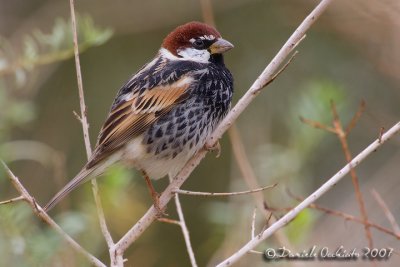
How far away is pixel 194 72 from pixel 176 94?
178 mm

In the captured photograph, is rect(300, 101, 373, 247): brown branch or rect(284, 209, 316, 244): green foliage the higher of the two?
rect(300, 101, 373, 247): brown branch

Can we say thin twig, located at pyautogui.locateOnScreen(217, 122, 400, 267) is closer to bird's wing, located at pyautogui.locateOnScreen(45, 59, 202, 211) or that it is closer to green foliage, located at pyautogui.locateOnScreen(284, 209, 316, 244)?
green foliage, located at pyautogui.locateOnScreen(284, 209, 316, 244)

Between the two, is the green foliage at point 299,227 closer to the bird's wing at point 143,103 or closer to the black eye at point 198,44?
the bird's wing at point 143,103

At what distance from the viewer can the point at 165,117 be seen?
441 cm

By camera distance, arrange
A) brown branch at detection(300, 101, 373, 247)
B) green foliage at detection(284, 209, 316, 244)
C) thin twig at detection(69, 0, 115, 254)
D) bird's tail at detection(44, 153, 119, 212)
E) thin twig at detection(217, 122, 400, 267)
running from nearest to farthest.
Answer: thin twig at detection(217, 122, 400, 267) → thin twig at detection(69, 0, 115, 254) → brown branch at detection(300, 101, 373, 247) → bird's tail at detection(44, 153, 119, 212) → green foliage at detection(284, 209, 316, 244)

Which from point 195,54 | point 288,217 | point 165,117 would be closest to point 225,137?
point 195,54

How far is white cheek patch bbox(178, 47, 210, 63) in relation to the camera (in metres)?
4.65

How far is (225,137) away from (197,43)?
9.25 ft

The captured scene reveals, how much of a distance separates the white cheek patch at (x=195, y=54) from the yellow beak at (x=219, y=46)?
4 cm

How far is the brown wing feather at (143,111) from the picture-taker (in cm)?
436

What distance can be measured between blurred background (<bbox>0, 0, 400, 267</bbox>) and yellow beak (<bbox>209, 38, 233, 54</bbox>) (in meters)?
0.38

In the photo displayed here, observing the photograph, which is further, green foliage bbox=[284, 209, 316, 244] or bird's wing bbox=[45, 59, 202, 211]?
bird's wing bbox=[45, 59, 202, 211]

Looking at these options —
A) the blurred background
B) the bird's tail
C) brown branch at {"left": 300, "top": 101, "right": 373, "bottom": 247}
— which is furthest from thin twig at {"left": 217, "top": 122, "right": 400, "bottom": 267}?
the bird's tail

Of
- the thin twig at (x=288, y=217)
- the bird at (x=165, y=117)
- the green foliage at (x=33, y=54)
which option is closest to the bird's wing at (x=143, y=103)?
the bird at (x=165, y=117)
